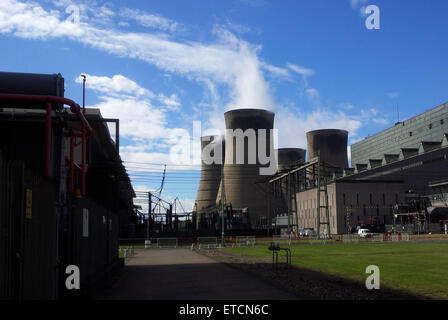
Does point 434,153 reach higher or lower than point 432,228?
higher

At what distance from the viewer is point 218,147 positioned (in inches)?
3514

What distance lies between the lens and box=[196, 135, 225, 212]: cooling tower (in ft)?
284

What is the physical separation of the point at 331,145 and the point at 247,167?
29492 millimetres

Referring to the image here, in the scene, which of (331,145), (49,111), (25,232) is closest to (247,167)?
(331,145)

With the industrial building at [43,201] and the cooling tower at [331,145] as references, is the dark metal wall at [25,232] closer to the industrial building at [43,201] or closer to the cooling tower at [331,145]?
the industrial building at [43,201]

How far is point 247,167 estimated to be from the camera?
77.1m

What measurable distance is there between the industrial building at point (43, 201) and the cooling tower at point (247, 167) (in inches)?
2201

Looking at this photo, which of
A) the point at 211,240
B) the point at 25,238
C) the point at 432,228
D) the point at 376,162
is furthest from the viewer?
the point at 376,162

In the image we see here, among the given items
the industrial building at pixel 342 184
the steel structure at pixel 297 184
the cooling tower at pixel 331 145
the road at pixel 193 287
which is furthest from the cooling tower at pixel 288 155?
the road at pixel 193 287

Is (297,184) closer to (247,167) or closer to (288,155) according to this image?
(247,167)

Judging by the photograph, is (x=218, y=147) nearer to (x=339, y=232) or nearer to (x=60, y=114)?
(x=339, y=232)

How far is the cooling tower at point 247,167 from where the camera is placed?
71438mm
